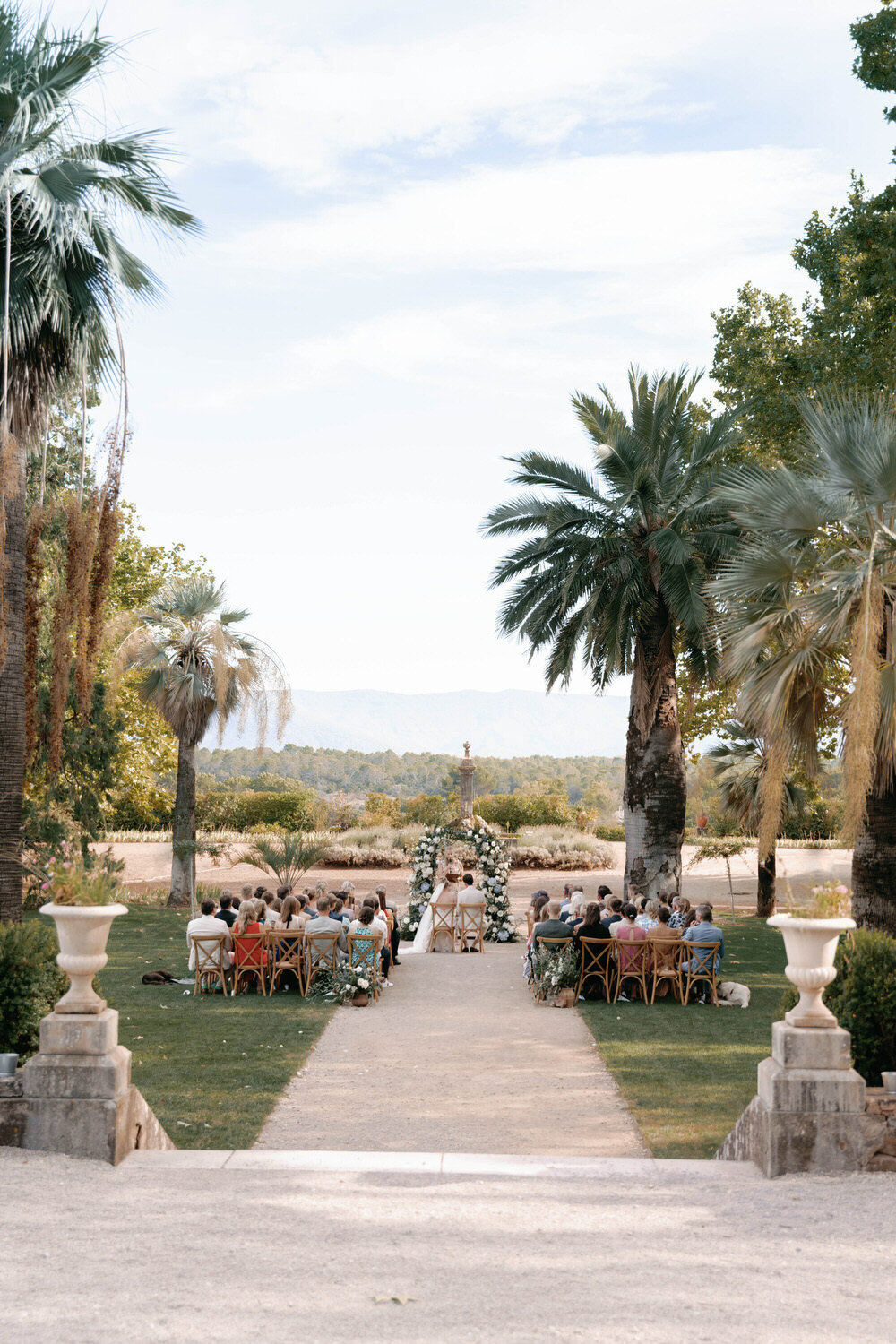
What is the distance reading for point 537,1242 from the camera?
16.2 feet

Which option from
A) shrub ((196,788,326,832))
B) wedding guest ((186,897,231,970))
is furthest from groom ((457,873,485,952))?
shrub ((196,788,326,832))

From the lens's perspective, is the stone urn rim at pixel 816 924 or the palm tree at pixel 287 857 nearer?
the stone urn rim at pixel 816 924

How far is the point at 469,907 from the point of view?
1788 cm

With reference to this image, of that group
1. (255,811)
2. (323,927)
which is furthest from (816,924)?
(255,811)

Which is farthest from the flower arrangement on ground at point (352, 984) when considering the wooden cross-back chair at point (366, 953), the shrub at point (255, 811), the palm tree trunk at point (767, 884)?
the shrub at point (255, 811)

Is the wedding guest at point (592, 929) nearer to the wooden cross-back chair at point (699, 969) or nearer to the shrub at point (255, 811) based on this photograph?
the wooden cross-back chair at point (699, 969)

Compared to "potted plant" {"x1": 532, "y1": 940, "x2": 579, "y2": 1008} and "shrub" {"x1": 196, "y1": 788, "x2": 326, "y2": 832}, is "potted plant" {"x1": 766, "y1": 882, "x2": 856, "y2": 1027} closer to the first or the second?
"potted plant" {"x1": 532, "y1": 940, "x2": 579, "y2": 1008}

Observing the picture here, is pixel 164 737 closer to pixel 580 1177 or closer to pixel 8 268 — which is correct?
pixel 8 268

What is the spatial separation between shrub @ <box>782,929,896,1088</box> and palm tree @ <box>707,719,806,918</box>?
15.5 meters

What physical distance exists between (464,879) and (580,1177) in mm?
12162

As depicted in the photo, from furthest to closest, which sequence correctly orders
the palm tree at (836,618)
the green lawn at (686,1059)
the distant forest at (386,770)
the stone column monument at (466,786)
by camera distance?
the distant forest at (386,770) < the stone column monument at (466,786) < the palm tree at (836,618) < the green lawn at (686,1059)

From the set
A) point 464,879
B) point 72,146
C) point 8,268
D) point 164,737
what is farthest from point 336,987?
point 164,737

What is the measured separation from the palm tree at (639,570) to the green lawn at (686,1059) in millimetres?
3961

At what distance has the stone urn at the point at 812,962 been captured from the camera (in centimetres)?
627
